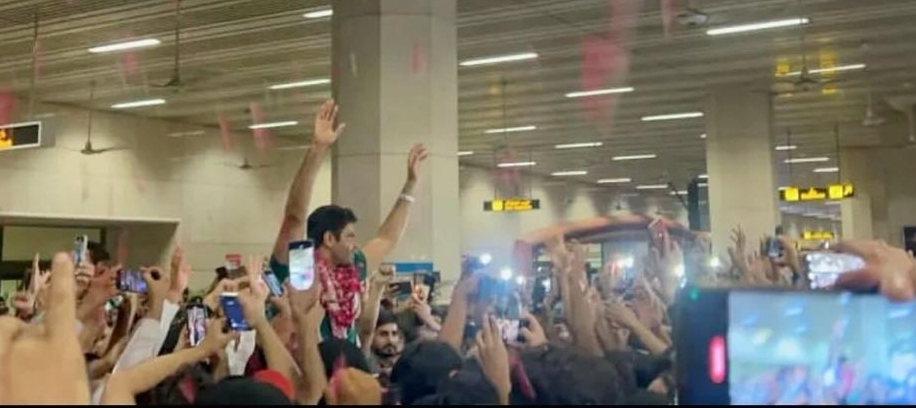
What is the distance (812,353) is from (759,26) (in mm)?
11849

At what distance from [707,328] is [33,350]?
1.23 m

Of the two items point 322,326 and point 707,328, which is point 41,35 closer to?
point 322,326

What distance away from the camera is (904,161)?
24.2m

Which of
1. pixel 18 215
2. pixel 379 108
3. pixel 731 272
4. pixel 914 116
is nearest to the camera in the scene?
pixel 731 272

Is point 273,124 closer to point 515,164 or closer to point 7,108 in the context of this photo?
point 7,108

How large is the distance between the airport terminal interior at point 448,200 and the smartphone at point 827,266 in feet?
0.08

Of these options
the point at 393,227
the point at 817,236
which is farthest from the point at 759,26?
the point at 817,236

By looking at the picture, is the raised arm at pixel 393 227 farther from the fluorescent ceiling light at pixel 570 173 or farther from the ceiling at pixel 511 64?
the fluorescent ceiling light at pixel 570 173

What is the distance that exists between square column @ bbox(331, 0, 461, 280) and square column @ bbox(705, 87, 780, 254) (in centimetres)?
975

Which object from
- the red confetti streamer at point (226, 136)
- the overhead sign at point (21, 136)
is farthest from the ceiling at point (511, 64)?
the overhead sign at point (21, 136)

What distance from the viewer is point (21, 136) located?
1138 centimetres

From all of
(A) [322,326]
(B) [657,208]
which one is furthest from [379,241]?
(B) [657,208]

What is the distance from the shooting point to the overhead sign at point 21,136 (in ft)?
37.0

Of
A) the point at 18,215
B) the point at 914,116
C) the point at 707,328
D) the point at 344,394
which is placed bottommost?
the point at 344,394
